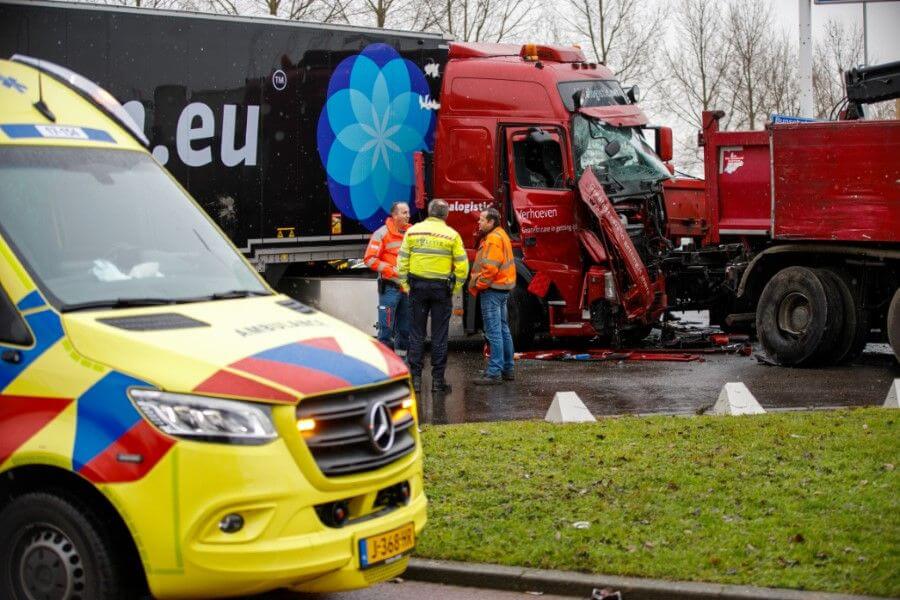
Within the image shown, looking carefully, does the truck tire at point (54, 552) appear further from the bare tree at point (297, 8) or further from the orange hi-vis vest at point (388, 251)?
the bare tree at point (297, 8)

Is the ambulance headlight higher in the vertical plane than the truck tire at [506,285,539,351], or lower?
higher

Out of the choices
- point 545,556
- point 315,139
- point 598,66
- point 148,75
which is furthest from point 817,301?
point 545,556

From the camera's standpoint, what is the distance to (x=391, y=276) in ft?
49.4

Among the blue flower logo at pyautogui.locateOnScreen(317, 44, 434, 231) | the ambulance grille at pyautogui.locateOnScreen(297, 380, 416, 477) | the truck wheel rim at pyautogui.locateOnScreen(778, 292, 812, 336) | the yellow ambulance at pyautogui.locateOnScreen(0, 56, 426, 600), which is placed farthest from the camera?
the blue flower logo at pyautogui.locateOnScreen(317, 44, 434, 231)

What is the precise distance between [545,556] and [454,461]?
87.1 inches

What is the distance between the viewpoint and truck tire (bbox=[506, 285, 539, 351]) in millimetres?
16781

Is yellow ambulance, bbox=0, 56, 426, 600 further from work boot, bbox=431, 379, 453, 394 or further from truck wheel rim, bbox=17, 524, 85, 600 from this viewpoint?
work boot, bbox=431, 379, 453, 394

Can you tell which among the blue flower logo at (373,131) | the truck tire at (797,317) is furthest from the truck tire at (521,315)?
the truck tire at (797,317)

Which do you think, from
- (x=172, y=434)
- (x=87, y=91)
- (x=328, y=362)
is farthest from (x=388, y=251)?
(x=172, y=434)

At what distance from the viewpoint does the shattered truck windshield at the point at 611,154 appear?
1667cm

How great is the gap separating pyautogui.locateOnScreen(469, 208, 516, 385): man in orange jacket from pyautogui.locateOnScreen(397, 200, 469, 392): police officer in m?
0.73

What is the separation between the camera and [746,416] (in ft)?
35.1

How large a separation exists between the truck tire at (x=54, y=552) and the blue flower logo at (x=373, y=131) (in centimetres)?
1153

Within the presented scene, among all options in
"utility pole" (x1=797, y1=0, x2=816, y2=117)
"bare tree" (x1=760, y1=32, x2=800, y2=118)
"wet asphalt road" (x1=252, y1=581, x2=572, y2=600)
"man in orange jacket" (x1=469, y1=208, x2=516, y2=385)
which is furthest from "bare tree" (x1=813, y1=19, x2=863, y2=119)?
"wet asphalt road" (x1=252, y1=581, x2=572, y2=600)
